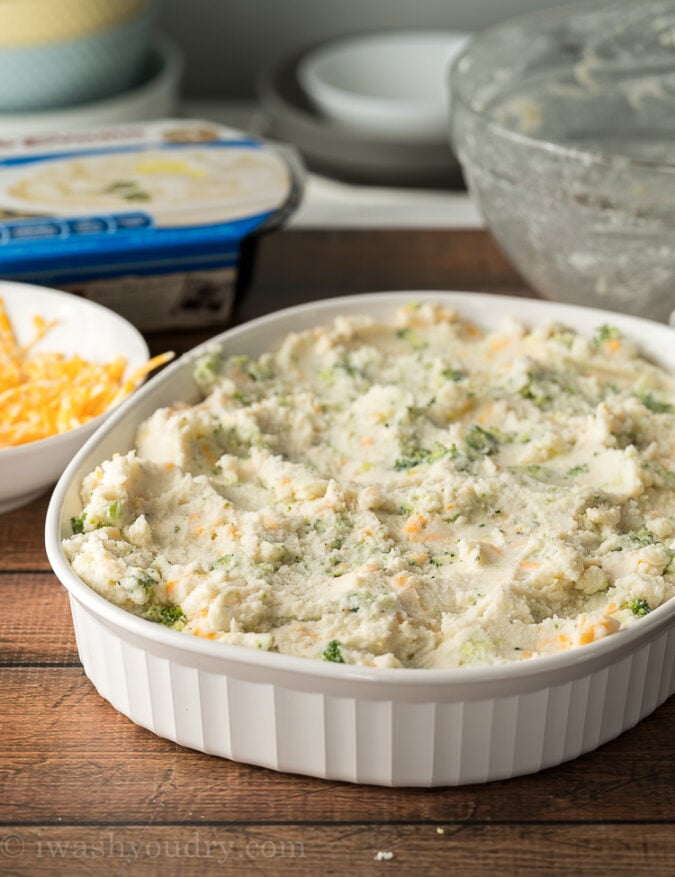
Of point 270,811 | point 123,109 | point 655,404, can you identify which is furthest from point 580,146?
point 270,811

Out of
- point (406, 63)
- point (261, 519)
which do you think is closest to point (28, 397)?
point (261, 519)

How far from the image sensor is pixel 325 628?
1.20m

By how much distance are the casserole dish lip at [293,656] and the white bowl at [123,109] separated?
2.92 ft

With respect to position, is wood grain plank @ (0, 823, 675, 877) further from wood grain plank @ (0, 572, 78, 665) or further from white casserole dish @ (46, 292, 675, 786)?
wood grain plank @ (0, 572, 78, 665)

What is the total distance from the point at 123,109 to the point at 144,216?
62 centimetres

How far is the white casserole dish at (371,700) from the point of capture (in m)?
1.12

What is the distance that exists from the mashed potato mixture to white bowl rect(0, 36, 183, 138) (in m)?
0.95

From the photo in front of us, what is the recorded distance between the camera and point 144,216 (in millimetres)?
1967

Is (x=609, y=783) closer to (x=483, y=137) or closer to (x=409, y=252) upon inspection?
(x=483, y=137)

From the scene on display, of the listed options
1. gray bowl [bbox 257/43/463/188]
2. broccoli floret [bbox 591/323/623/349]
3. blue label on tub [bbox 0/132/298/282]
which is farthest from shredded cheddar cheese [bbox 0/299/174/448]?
gray bowl [bbox 257/43/463/188]

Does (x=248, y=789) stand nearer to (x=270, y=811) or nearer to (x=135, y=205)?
(x=270, y=811)

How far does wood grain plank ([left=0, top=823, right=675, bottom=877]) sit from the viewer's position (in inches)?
45.3

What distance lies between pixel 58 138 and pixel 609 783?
5.14ft

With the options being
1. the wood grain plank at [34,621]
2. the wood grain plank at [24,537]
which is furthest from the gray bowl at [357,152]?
the wood grain plank at [34,621]
